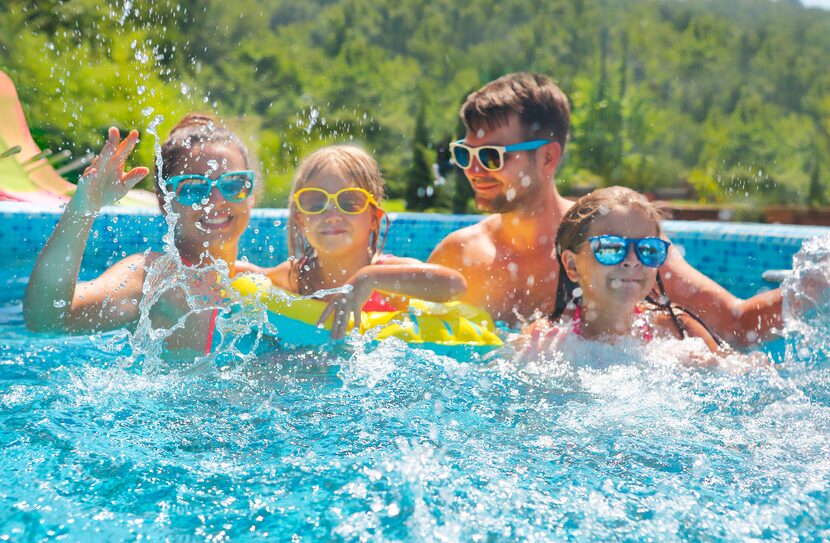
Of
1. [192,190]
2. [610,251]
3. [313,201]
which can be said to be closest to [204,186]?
[192,190]

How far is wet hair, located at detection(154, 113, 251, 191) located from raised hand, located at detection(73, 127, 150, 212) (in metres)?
0.55

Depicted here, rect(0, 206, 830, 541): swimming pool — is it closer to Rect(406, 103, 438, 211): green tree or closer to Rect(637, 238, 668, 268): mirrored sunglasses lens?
Rect(637, 238, 668, 268): mirrored sunglasses lens

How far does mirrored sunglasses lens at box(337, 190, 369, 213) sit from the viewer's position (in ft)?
11.1

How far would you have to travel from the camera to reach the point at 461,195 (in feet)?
34.2

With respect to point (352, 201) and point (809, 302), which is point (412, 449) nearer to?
point (352, 201)

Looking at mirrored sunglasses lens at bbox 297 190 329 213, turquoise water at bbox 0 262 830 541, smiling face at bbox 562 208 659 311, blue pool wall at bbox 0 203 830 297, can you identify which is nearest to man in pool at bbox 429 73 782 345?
smiling face at bbox 562 208 659 311

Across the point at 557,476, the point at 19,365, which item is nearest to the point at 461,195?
the point at 19,365

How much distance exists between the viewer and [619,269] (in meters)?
3.12

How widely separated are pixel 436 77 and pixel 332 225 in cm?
1858

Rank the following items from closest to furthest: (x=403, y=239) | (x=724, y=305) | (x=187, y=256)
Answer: (x=187, y=256) < (x=724, y=305) < (x=403, y=239)

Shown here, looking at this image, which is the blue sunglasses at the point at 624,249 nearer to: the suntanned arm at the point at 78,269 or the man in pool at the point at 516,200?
the man in pool at the point at 516,200

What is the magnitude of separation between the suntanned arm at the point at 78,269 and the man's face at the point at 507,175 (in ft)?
6.10

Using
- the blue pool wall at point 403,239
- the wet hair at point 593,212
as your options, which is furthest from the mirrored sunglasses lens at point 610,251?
the blue pool wall at point 403,239

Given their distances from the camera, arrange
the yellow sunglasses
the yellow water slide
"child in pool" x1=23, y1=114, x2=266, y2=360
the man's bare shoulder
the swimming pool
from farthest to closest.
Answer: the yellow water slide → the man's bare shoulder → the yellow sunglasses → "child in pool" x1=23, y1=114, x2=266, y2=360 → the swimming pool
